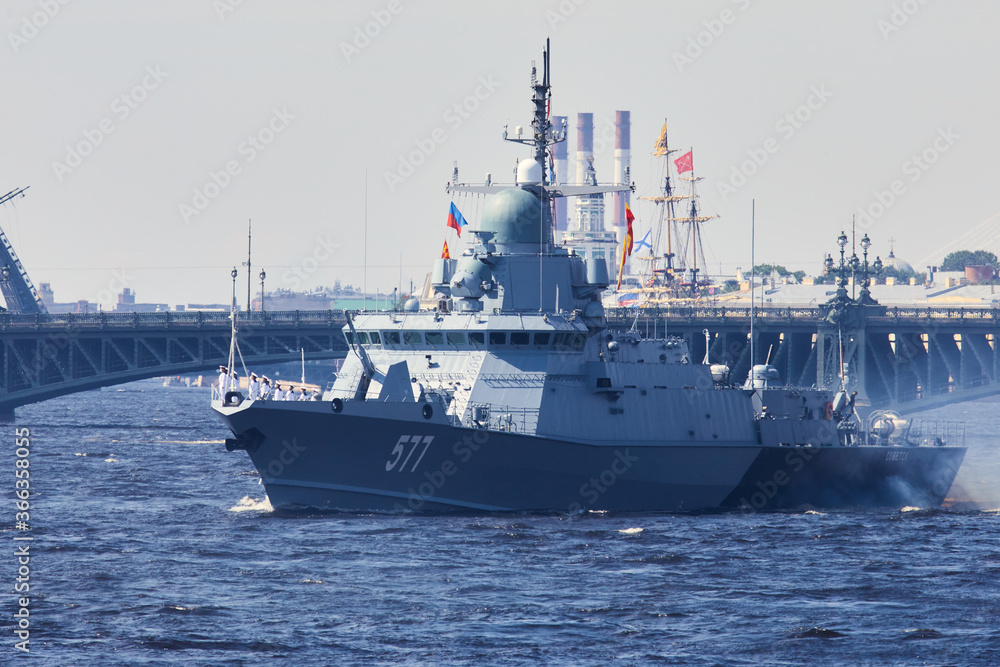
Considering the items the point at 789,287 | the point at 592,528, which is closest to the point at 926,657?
the point at 592,528

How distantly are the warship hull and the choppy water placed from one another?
585 millimetres

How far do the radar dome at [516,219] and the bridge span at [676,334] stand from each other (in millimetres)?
28550

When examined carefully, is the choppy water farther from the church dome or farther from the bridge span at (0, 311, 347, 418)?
the church dome

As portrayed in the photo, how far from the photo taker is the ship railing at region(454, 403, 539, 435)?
32469 millimetres

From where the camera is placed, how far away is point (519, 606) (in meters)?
24.4

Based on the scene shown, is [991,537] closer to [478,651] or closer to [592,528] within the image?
[592,528]

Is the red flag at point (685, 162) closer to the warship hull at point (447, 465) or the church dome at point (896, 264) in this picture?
the church dome at point (896, 264)

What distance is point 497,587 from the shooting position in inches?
1019

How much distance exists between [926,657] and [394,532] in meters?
12.8

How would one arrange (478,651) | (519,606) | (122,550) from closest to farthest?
(478,651) < (519,606) < (122,550)

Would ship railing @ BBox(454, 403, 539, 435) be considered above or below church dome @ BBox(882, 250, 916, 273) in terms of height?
below

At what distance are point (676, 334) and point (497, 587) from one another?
52135mm
